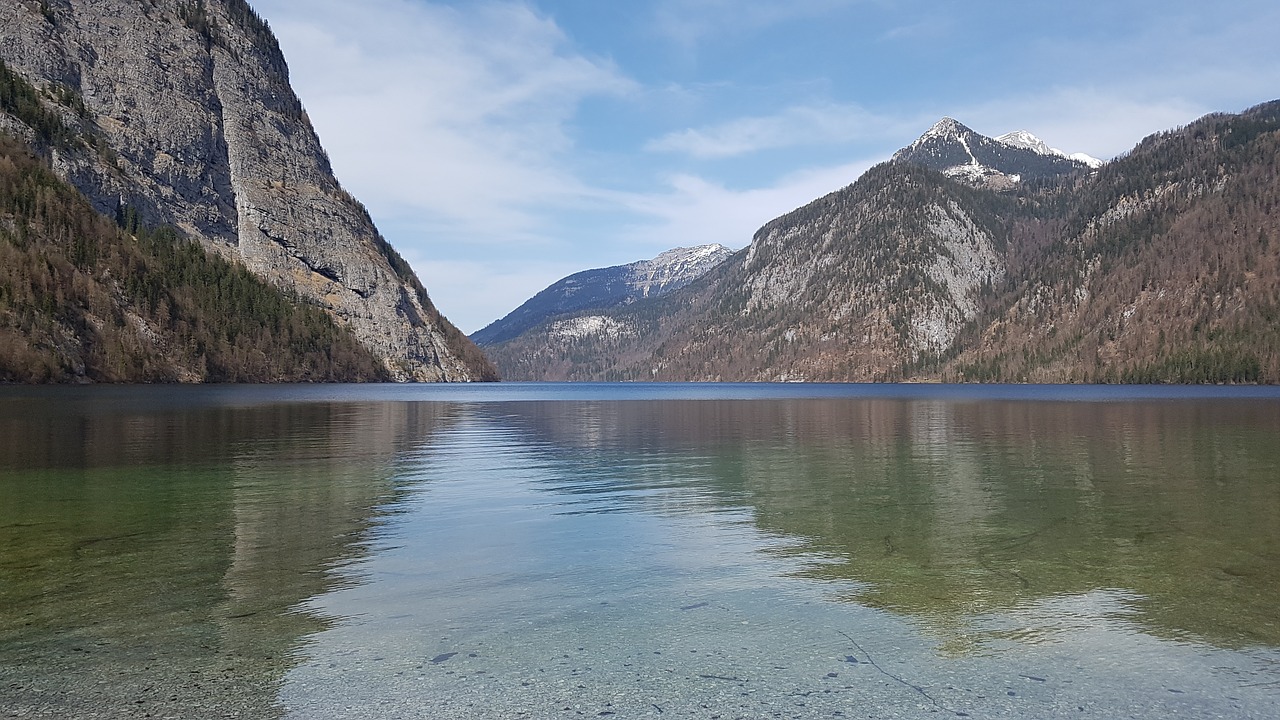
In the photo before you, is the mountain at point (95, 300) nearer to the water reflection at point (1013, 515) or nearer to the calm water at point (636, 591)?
the calm water at point (636, 591)

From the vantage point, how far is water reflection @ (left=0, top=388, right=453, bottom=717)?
9.62 metres

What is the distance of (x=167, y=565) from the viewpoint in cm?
1588

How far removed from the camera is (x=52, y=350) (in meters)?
131

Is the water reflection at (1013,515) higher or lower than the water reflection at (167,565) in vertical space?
lower

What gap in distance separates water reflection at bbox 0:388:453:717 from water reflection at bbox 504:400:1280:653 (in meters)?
9.04

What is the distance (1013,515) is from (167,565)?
20464mm

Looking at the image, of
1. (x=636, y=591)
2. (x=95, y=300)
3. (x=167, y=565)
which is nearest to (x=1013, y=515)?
(x=636, y=591)

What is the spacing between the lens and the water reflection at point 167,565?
31.6ft

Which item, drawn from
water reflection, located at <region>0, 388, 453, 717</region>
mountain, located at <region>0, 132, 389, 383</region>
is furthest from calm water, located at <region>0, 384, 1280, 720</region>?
mountain, located at <region>0, 132, 389, 383</region>

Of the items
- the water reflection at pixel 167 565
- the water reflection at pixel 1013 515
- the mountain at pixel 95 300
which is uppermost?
the mountain at pixel 95 300

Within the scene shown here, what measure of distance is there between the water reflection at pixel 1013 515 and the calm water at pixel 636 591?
0.13 metres

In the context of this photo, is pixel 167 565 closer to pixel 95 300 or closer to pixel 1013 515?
pixel 1013 515

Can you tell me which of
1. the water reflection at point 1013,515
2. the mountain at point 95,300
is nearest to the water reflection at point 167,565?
the water reflection at point 1013,515

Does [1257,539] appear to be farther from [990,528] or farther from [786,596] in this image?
[786,596]
